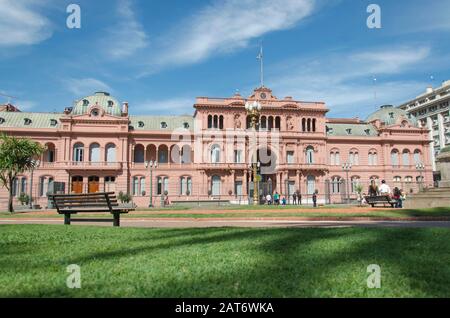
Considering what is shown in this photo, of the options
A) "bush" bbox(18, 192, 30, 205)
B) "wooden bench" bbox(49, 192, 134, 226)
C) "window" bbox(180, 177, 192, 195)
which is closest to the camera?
"wooden bench" bbox(49, 192, 134, 226)

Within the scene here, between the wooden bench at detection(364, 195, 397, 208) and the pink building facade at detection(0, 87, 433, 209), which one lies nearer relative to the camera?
the wooden bench at detection(364, 195, 397, 208)

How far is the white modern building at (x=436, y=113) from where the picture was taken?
250ft

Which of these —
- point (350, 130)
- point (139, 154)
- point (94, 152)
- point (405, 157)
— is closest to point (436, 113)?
point (405, 157)

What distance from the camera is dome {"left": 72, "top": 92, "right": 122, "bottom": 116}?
45.0m

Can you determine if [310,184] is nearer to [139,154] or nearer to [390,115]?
[390,115]

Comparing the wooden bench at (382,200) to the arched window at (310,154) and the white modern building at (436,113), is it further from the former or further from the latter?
the white modern building at (436,113)

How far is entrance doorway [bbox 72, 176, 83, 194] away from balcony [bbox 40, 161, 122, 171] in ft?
4.89

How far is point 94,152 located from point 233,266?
43.3m

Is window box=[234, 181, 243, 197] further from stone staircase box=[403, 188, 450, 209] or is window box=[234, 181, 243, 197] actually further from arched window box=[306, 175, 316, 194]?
stone staircase box=[403, 188, 450, 209]

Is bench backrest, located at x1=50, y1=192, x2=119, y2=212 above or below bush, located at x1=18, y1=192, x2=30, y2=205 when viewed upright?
above

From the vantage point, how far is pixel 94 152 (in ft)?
145

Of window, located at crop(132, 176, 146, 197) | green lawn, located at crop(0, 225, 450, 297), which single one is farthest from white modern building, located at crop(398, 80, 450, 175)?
green lawn, located at crop(0, 225, 450, 297)

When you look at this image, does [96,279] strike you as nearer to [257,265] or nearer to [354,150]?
[257,265]
